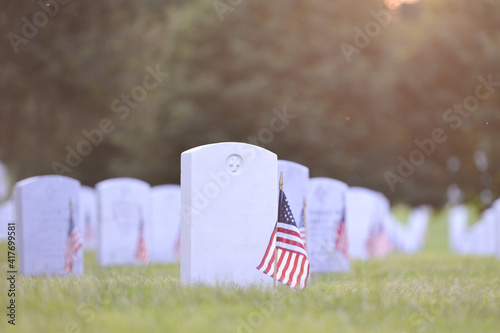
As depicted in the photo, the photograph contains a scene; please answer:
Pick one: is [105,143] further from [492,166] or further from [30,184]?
[30,184]

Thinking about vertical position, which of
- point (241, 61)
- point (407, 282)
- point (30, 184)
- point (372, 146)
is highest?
point (241, 61)

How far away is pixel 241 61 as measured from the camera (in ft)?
94.0

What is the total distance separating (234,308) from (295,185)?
4.47 m

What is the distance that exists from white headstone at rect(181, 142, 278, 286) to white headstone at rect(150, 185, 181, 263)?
9.23m

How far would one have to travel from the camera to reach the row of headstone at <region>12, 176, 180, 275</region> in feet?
39.3

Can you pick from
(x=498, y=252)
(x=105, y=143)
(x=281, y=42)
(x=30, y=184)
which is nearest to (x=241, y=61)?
(x=281, y=42)

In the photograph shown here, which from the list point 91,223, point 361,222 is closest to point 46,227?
point 361,222

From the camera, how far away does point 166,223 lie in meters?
18.2

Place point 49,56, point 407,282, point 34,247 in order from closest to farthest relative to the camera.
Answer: point 407,282, point 34,247, point 49,56

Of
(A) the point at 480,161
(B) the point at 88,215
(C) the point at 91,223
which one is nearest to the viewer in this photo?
(B) the point at 88,215

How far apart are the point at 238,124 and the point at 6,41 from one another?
12.9 metres

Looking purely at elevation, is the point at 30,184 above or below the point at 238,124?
below

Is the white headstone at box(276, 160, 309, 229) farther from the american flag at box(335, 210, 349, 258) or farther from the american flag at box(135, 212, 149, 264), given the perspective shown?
the american flag at box(135, 212, 149, 264)

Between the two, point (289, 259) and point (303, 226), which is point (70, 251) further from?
point (289, 259)
